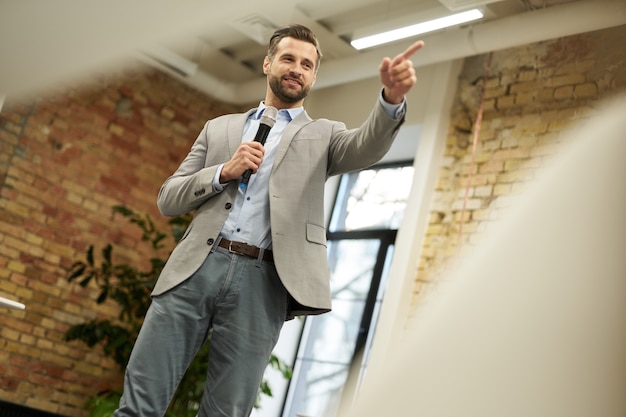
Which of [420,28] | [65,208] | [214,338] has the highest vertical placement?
[420,28]

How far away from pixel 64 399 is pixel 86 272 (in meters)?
0.92

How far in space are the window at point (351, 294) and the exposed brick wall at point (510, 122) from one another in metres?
0.97

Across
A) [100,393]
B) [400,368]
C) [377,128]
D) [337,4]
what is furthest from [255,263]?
[100,393]

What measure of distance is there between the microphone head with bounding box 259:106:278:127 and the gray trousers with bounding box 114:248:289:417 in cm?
29

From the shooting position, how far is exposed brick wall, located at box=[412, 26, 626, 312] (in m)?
4.39

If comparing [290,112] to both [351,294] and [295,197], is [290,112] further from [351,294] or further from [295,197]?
[351,294]

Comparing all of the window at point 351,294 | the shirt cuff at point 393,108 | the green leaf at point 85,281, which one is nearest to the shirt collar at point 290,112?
the shirt cuff at point 393,108

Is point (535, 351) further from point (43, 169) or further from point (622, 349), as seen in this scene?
point (43, 169)

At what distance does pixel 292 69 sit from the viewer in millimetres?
1519

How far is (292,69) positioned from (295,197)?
0.26 m

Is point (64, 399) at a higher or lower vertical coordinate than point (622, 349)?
lower

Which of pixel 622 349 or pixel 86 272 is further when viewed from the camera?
pixel 86 272

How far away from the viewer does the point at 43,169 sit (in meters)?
5.62

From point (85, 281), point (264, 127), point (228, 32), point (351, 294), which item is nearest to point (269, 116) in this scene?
point (264, 127)
